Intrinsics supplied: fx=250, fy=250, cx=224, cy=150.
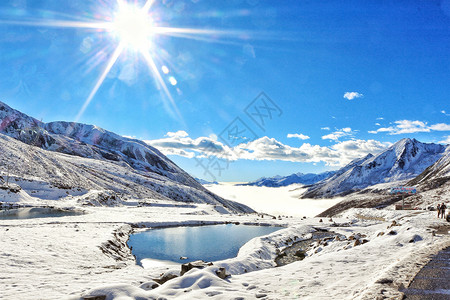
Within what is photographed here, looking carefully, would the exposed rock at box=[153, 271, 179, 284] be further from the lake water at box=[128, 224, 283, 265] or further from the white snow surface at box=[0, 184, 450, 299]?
the lake water at box=[128, 224, 283, 265]

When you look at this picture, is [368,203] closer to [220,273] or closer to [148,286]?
[220,273]

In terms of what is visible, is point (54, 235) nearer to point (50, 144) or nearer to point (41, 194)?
point (41, 194)

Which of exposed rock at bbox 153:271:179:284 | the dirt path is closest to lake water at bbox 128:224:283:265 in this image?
exposed rock at bbox 153:271:179:284

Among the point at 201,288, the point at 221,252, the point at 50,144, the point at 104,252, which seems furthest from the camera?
the point at 50,144

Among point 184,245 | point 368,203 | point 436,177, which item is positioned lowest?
point 368,203

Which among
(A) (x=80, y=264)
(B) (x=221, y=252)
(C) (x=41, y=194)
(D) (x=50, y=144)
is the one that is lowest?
(B) (x=221, y=252)

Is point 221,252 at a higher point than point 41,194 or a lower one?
lower

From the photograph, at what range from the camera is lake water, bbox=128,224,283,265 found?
22.4m

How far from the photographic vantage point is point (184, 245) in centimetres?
2688

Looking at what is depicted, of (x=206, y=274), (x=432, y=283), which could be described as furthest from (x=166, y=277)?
(x=432, y=283)

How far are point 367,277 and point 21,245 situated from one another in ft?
68.8

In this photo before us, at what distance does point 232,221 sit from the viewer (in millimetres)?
47688

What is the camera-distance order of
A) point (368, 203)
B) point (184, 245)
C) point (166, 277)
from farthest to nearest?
point (368, 203) < point (184, 245) < point (166, 277)

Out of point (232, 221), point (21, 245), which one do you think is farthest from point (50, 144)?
point (21, 245)
